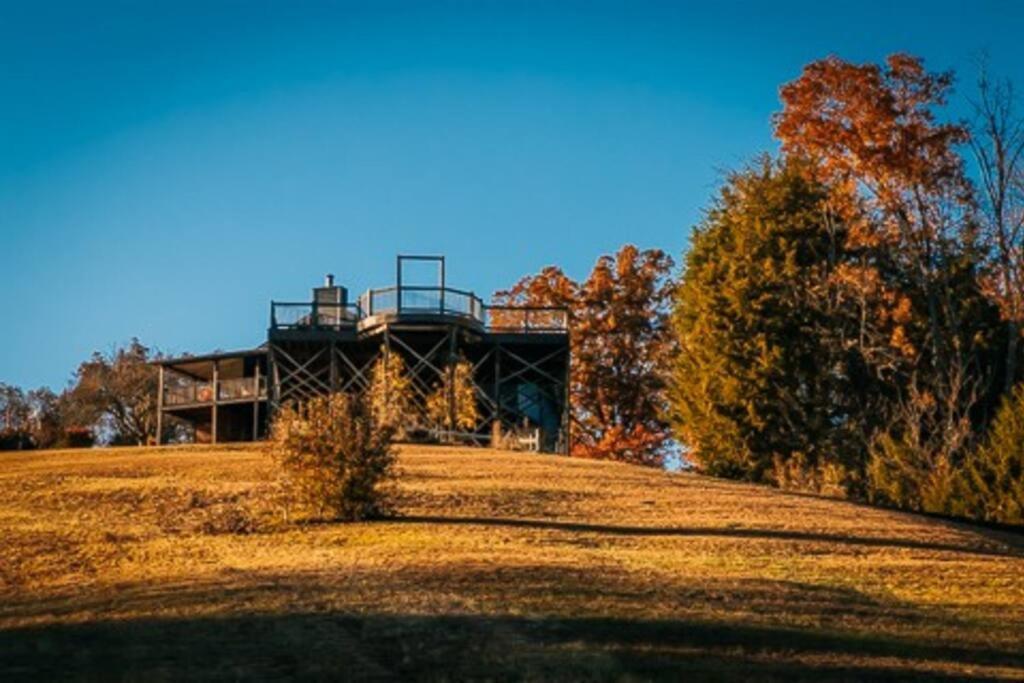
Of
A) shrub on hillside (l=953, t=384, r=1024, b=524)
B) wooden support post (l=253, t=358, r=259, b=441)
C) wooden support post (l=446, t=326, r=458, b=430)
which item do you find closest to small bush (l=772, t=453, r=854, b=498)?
shrub on hillside (l=953, t=384, r=1024, b=524)

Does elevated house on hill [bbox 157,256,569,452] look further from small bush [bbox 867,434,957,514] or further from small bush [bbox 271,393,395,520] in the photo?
small bush [bbox 271,393,395,520]

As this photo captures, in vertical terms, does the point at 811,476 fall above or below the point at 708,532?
above

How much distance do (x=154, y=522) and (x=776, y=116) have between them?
99.0 feet

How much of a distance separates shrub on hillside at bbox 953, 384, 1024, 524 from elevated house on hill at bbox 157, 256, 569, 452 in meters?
17.5

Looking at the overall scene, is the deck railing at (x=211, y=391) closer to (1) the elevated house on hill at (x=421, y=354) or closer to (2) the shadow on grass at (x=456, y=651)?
(1) the elevated house on hill at (x=421, y=354)

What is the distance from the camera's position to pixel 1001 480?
114 ft

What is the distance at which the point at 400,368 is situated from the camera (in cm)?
5069

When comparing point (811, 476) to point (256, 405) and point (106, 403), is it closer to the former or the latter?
point (256, 405)

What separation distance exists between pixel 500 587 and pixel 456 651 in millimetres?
3493

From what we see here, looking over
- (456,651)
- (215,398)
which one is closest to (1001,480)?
(456,651)

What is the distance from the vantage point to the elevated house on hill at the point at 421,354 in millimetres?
52406

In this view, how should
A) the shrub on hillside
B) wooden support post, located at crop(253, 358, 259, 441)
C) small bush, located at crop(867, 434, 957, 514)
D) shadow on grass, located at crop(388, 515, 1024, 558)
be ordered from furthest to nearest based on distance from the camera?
wooden support post, located at crop(253, 358, 259, 441) < small bush, located at crop(867, 434, 957, 514) < the shrub on hillside < shadow on grass, located at crop(388, 515, 1024, 558)

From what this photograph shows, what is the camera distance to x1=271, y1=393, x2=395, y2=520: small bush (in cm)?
2598

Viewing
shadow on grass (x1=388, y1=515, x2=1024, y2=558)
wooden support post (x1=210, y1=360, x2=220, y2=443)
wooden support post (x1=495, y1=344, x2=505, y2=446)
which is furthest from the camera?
wooden support post (x1=210, y1=360, x2=220, y2=443)
